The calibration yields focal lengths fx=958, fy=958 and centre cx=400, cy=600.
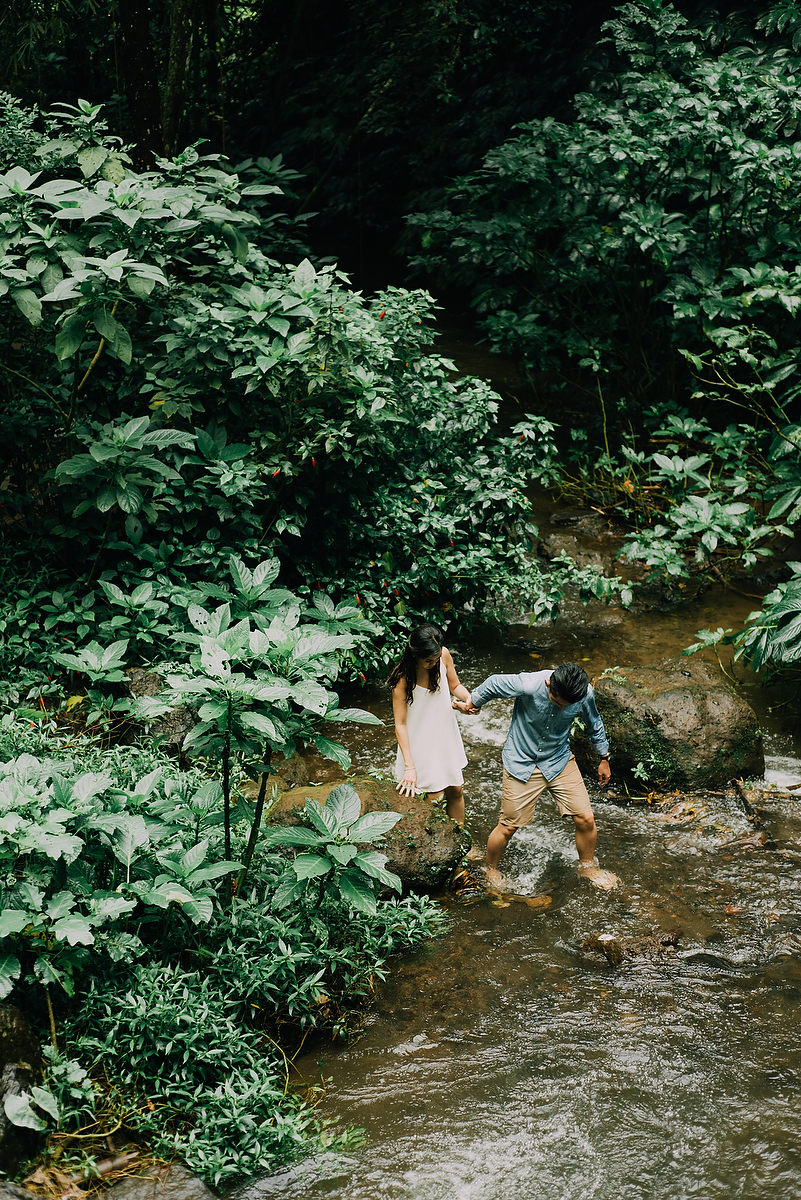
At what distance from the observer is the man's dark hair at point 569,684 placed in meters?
4.52

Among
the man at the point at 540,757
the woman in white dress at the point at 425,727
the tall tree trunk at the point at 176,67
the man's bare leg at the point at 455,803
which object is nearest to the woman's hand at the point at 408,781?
the woman in white dress at the point at 425,727

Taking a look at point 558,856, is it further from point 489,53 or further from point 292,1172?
point 489,53

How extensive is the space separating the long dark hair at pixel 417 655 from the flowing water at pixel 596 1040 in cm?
108

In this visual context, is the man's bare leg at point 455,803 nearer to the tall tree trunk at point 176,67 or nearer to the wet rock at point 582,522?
the wet rock at point 582,522

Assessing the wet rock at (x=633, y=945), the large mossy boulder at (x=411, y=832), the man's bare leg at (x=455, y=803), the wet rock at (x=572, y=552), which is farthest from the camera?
the wet rock at (x=572, y=552)

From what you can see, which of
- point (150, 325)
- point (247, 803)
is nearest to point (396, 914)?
point (247, 803)

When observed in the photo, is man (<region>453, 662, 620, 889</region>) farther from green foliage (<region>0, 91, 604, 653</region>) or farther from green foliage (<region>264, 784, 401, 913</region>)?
green foliage (<region>0, 91, 604, 653</region>)

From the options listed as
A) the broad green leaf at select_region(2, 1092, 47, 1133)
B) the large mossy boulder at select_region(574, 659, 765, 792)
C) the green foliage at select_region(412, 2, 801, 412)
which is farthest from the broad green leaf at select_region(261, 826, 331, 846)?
Answer: the green foliage at select_region(412, 2, 801, 412)

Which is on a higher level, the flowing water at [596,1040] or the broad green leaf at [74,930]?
the broad green leaf at [74,930]

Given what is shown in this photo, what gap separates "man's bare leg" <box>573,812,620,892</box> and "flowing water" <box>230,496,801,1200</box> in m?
0.07

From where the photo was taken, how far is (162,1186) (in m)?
3.07

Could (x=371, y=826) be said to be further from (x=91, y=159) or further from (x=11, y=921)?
(x=91, y=159)

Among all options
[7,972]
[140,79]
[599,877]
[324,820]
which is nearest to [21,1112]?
[7,972]

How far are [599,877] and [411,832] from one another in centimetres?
104
